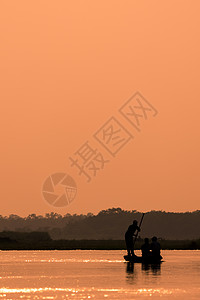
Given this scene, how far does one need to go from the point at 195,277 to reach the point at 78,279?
3603 mm

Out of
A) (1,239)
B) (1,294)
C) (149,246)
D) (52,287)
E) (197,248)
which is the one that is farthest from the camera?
(1,239)

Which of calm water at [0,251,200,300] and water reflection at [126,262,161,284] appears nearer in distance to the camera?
calm water at [0,251,200,300]

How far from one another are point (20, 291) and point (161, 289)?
3.60m

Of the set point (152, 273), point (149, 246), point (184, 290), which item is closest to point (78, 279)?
point (152, 273)

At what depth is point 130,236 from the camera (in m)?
40.9

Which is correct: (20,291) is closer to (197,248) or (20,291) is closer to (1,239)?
(197,248)

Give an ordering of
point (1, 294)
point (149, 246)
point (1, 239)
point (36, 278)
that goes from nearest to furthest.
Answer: point (1, 294), point (36, 278), point (149, 246), point (1, 239)

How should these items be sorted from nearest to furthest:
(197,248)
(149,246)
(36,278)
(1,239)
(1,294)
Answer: (1,294)
(36,278)
(149,246)
(197,248)
(1,239)

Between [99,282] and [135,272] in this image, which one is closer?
[99,282]

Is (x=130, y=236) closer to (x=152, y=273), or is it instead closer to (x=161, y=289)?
(x=152, y=273)

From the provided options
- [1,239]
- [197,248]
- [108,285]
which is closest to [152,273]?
[108,285]

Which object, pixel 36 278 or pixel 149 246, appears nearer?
pixel 36 278

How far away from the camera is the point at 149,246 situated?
38.5 metres

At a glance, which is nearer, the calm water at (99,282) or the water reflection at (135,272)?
the calm water at (99,282)
